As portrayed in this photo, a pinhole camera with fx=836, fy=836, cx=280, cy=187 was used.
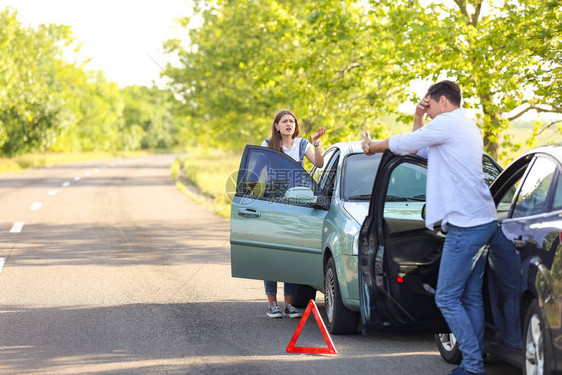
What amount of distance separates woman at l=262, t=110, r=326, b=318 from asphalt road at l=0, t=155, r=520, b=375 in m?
0.23

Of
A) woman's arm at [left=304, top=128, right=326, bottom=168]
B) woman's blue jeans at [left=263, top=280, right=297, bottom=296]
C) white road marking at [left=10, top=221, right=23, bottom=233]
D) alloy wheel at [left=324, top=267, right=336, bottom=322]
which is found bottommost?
white road marking at [left=10, top=221, right=23, bottom=233]

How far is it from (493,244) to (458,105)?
0.92 metres

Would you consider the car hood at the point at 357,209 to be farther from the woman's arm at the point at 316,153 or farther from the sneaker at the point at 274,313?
the sneaker at the point at 274,313

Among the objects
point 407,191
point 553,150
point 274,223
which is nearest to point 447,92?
point 553,150

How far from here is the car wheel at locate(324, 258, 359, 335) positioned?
7004mm

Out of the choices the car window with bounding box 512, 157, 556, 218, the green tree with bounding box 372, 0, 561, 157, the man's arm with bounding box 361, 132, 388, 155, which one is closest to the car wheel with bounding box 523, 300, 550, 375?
the car window with bounding box 512, 157, 556, 218

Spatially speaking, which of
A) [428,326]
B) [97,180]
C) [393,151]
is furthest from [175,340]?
[97,180]

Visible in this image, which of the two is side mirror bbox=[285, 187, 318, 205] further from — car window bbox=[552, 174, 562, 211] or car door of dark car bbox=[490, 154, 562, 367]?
car window bbox=[552, 174, 562, 211]

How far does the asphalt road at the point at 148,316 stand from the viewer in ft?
19.9

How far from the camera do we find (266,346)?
674 cm

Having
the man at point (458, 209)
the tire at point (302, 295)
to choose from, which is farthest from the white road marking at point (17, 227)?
the man at point (458, 209)

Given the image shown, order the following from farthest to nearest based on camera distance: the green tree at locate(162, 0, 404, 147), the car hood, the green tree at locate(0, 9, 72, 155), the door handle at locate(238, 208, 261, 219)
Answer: the green tree at locate(0, 9, 72, 155) < the green tree at locate(162, 0, 404, 147) < the door handle at locate(238, 208, 261, 219) < the car hood

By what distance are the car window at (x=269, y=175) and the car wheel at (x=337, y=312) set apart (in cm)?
87

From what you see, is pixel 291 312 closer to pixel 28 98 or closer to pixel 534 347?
pixel 534 347
